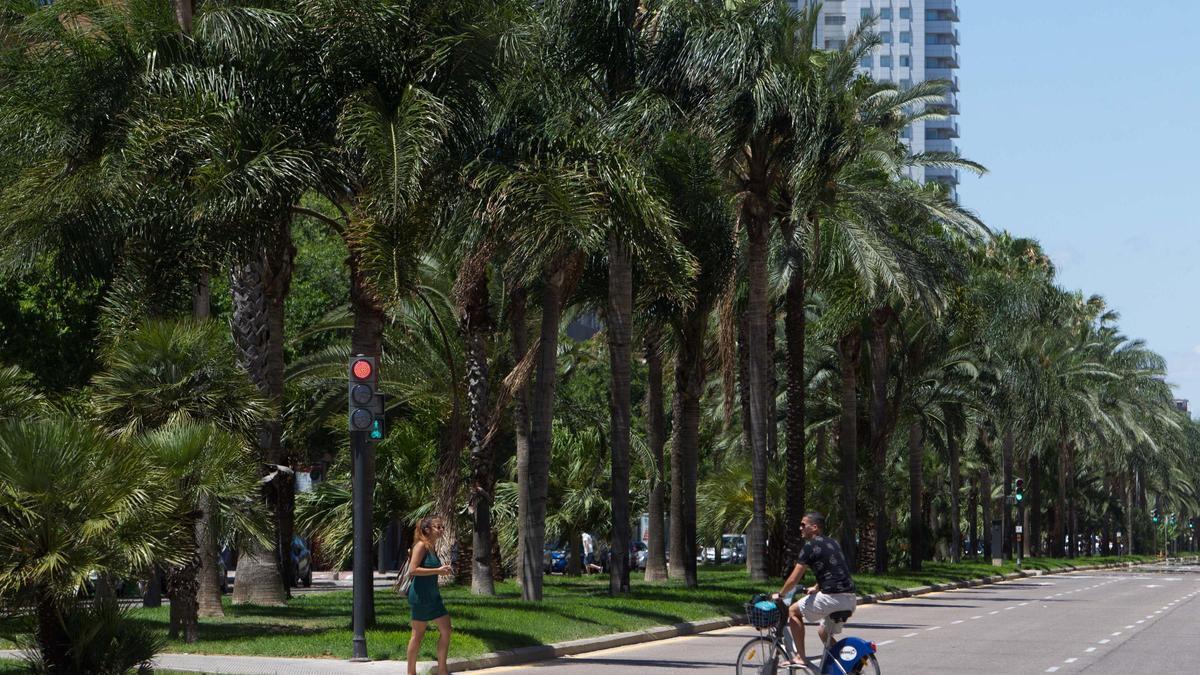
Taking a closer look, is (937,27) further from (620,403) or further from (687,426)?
(620,403)

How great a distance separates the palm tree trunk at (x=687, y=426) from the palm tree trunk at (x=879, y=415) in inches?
399

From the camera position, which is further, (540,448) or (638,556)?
(638,556)

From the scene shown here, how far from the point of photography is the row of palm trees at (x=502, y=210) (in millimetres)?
19516

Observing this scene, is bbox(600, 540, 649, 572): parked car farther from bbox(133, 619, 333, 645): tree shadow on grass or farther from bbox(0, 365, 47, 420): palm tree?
bbox(0, 365, 47, 420): palm tree

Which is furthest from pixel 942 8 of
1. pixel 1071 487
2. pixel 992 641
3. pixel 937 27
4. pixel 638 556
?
pixel 992 641

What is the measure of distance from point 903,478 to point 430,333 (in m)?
42.0

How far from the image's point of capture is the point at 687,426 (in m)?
35.7

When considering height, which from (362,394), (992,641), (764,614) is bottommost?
(992,641)

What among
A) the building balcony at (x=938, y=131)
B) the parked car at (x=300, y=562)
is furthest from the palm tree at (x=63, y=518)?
the building balcony at (x=938, y=131)

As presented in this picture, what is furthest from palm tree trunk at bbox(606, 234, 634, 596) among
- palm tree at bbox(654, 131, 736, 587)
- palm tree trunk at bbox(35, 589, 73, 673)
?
palm tree trunk at bbox(35, 589, 73, 673)

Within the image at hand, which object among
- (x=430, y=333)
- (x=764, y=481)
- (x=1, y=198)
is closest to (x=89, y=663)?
(x=1, y=198)

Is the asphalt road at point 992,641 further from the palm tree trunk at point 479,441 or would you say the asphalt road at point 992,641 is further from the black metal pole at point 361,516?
the palm tree trunk at point 479,441

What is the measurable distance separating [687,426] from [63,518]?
23.6 metres

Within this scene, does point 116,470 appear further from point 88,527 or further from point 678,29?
point 678,29
